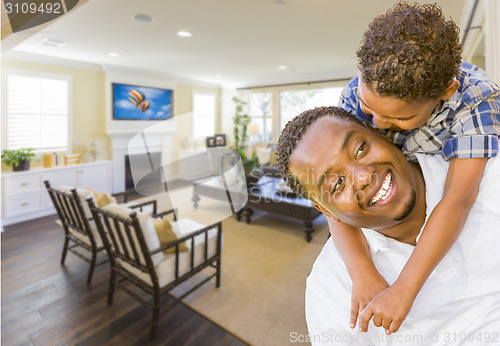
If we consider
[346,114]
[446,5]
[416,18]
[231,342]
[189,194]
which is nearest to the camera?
[416,18]

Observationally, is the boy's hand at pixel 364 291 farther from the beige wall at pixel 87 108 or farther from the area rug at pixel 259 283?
the beige wall at pixel 87 108

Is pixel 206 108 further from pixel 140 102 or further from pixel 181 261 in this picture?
pixel 181 261

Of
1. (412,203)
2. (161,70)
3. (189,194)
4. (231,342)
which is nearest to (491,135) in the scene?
(412,203)

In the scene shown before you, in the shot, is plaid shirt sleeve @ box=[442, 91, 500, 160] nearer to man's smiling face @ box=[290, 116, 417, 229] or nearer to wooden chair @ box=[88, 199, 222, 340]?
man's smiling face @ box=[290, 116, 417, 229]

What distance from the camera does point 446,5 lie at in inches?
98.2

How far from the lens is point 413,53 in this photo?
1.24 ft

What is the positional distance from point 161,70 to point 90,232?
472 centimetres

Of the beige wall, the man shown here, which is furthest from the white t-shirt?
the beige wall

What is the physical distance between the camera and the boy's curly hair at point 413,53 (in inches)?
15.0

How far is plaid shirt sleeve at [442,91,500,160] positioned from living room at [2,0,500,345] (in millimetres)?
291

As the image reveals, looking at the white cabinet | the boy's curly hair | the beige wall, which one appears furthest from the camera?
the beige wall

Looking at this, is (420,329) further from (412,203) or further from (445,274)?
(412,203)

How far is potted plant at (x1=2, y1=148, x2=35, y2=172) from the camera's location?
4.30 metres

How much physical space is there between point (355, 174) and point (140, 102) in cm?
666
